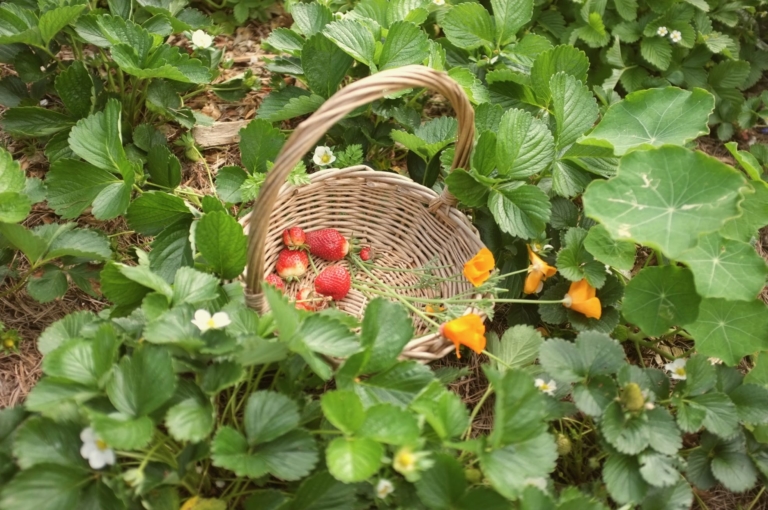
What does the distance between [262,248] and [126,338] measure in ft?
0.88

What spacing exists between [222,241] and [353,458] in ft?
1.61

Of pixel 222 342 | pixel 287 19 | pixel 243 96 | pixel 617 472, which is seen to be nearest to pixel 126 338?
pixel 222 342

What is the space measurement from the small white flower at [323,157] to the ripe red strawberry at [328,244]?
6.6 inches

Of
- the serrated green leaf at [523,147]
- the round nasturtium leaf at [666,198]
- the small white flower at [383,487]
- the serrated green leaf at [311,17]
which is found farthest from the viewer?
the serrated green leaf at [311,17]

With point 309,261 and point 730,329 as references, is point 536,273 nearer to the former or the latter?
point 730,329

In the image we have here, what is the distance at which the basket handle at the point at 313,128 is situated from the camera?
0.97 metres

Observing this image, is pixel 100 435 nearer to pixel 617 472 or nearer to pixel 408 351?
pixel 408 351

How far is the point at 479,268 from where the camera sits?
1.28 m

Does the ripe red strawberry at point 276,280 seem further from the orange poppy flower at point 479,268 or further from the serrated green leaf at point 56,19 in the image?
the serrated green leaf at point 56,19

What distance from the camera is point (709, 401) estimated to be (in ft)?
3.80

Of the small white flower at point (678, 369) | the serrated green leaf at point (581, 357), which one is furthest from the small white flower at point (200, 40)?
the small white flower at point (678, 369)

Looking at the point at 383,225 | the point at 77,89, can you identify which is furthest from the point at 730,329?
the point at 77,89

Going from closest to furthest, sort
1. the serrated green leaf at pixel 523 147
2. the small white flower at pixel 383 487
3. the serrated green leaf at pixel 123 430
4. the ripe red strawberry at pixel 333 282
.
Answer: the serrated green leaf at pixel 123 430
the small white flower at pixel 383 487
the serrated green leaf at pixel 523 147
the ripe red strawberry at pixel 333 282

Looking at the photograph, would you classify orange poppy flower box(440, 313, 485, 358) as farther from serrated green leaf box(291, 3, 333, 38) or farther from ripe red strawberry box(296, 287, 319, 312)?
serrated green leaf box(291, 3, 333, 38)
